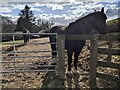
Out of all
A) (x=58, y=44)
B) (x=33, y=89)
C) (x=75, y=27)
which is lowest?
(x=33, y=89)

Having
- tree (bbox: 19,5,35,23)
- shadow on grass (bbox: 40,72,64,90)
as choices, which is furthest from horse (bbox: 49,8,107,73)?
tree (bbox: 19,5,35,23)

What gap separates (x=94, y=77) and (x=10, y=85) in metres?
2.22

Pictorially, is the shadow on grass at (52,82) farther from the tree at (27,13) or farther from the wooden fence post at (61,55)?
the tree at (27,13)

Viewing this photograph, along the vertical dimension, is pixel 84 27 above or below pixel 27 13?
below

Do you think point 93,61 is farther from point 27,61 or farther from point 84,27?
point 27,61

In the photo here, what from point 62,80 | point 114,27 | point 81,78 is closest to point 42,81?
point 62,80

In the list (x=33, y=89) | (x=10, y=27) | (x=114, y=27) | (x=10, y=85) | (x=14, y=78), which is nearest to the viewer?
(x=33, y=89)

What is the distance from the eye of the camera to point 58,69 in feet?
22.0

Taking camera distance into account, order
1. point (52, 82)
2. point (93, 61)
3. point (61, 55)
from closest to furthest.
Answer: point (93, 61) → point (52, 82) → point (61, 55)

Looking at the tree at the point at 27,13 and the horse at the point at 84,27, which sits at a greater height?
the tree at the point at 27,13

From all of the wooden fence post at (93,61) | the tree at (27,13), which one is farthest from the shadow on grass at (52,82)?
the tree at (27,13)

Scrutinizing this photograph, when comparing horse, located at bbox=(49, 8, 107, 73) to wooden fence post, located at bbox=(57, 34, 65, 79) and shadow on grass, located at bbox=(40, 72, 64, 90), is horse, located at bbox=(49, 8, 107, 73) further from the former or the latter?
shadow on grass, located at bbox=(40, 72, 64, 90)

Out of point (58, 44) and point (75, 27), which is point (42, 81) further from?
point (75, 27)

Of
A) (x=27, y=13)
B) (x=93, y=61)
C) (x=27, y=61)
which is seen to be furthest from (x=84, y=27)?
(x=27, y=13)
